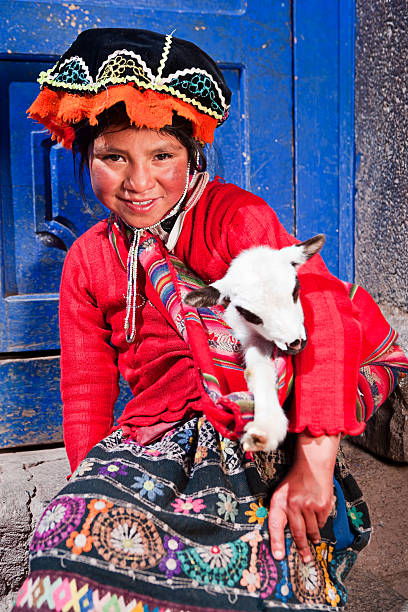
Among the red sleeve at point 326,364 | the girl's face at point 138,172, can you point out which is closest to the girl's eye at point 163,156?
the girl's face at point 138,172

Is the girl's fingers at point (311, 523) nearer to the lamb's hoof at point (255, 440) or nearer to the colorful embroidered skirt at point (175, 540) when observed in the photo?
the colorful embroidered skirt at point (175, 540)

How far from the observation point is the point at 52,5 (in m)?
2.02

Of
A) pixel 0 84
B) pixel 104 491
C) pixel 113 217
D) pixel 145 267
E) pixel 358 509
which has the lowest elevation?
pixel 358 509

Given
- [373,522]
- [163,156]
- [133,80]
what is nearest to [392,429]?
[373,522]

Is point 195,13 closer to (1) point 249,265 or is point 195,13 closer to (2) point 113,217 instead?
(2) point 113,217

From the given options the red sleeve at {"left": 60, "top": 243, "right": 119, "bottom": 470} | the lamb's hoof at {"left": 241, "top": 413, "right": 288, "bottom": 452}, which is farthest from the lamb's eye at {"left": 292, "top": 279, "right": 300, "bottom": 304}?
the red sleeve at {"left": 60, "top": 243, "right": 119, "bottom": 470}

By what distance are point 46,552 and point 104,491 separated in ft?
0.48

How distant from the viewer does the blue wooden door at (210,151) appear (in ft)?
6.75

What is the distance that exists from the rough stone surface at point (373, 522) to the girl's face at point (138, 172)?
98 centimetres

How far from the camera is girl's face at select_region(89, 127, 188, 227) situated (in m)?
1.31

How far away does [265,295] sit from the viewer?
3.60ft

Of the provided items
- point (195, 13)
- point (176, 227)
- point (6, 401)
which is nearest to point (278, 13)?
point (195, 13)

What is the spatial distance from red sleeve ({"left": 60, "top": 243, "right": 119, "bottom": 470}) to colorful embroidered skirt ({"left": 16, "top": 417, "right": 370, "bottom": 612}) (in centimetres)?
30

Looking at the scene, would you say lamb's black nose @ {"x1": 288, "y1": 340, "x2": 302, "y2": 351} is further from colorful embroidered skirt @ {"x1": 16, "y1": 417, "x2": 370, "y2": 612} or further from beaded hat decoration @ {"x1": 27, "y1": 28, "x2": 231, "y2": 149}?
beaded hat decoration @ {"x1": 27, "y1": 28, "x2": 231, "y2": 149}
